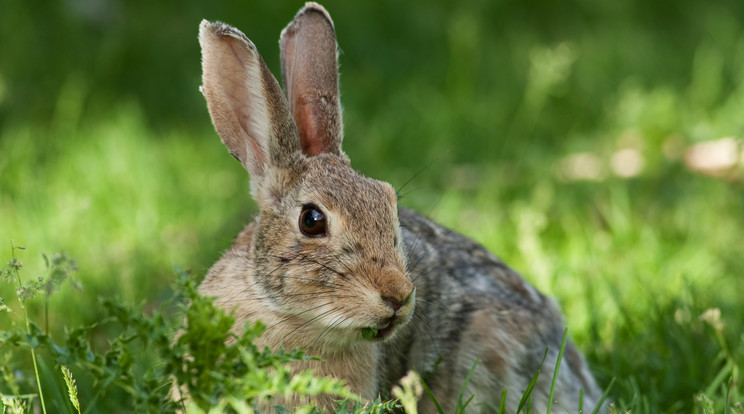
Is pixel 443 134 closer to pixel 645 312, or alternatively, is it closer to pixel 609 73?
pixel 609 73

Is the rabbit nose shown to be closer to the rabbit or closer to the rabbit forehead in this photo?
the rabbit

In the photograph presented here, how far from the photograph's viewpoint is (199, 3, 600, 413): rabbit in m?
2.84

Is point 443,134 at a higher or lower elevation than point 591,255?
higher

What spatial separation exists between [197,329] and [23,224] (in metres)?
2.94

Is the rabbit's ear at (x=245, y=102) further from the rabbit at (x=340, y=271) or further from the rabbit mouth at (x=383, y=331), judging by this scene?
the rabbit mouth at (x=383, y=331)

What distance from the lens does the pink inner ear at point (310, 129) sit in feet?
11.1

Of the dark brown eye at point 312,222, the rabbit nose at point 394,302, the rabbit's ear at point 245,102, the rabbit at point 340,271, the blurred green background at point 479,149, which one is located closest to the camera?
the rabbit nose at point 394,302

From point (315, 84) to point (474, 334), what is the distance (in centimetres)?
108

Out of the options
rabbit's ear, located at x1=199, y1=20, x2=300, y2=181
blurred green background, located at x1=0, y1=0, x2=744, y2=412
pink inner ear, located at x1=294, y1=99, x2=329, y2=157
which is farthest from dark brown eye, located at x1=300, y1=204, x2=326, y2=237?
blurred green background, located at x1=0, y1=0, x2=744, y2=412

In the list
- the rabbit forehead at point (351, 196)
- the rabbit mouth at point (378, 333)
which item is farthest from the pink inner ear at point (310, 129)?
the rabbit mouth at point (378, 333)

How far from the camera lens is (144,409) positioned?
2170mm

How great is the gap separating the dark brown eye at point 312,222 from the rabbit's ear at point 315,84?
1.50ft

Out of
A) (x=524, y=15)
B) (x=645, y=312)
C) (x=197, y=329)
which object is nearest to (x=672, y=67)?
(x=524, y=15)

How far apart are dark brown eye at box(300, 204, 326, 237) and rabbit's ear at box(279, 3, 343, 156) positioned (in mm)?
456
